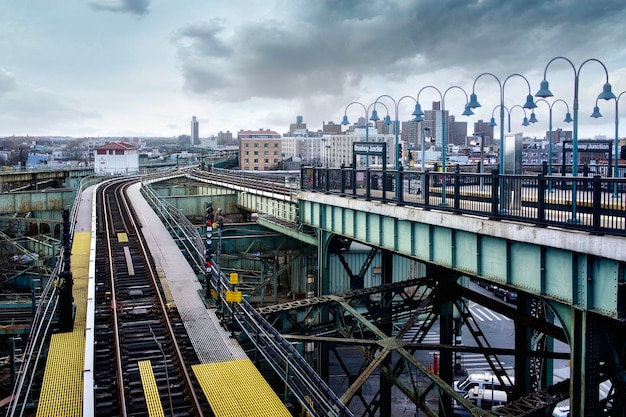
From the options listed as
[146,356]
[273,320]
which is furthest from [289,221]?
[146,356]

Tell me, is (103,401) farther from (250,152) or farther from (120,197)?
(250,152)

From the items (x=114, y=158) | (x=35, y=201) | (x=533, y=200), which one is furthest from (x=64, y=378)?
(x=114, y=158)

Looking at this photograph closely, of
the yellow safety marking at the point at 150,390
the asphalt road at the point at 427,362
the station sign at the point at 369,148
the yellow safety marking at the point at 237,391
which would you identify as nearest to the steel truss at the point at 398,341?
the yellow safety marking at the point at 237,391

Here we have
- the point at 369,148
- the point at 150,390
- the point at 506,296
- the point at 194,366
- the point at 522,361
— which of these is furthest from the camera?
the point at 506,296

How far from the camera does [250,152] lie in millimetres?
173125

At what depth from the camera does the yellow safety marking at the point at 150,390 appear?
1337 centimetres

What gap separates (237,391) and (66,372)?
14.2 feet

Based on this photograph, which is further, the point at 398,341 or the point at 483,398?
the point at 483,398

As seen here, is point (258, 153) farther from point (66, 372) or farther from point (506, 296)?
point (66, 372)

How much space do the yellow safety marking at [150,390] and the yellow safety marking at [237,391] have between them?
3.41 feet

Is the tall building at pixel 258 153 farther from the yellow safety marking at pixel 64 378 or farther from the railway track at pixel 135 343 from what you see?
the yellow safety marking at pixel 64 378

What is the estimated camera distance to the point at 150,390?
14445 mm

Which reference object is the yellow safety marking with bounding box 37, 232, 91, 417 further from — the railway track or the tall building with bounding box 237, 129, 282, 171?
the tall building with bounding box 237, 129, 282, 171

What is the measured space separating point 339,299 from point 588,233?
9.69 metres
